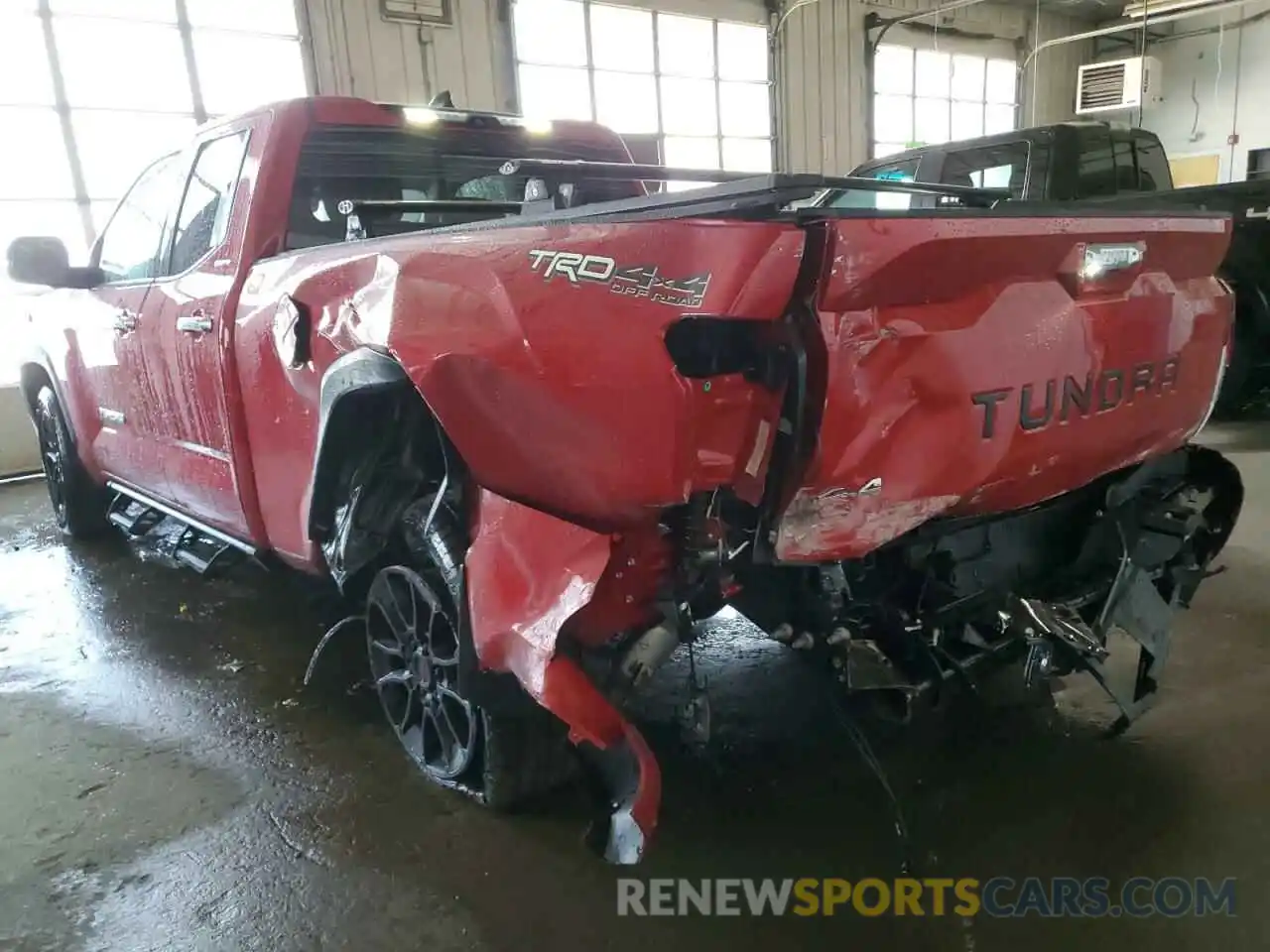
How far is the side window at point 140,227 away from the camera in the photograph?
3.39m

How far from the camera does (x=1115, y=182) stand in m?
6.34

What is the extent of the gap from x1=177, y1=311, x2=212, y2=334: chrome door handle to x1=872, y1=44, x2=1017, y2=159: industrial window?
1046cm

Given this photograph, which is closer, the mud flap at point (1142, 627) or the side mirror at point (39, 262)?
the mud flap at point (1142, 627)

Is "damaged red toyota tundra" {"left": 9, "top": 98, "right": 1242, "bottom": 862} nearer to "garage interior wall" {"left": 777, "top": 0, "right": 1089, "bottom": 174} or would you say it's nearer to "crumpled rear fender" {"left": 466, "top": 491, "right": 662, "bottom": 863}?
"crumpled rear fender" {"left": 466, "top": 491, "right": 662, "bottom": 863}

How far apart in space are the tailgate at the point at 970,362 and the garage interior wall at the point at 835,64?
963cm

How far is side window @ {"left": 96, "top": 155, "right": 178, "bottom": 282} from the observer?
339 centimetres

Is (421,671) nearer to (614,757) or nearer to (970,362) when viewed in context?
(614,757)

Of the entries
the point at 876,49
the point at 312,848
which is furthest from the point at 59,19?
the point at 876,49

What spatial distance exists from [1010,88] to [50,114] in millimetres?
12548

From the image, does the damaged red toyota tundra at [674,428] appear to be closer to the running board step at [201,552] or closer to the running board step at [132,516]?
the running board step at [201,552]

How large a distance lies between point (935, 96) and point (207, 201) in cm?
1204

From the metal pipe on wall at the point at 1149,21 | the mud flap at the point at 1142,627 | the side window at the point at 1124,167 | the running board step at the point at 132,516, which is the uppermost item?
the metal pipe on wall at the point at 1149,21

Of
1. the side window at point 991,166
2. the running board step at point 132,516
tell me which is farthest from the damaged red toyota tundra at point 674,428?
the side window at point 991,166

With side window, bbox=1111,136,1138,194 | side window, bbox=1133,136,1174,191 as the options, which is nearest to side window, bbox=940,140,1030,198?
side window, bbox=1111,136,1138,194
